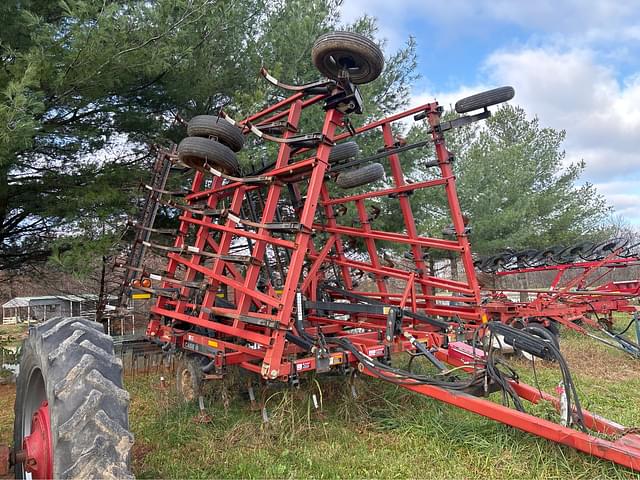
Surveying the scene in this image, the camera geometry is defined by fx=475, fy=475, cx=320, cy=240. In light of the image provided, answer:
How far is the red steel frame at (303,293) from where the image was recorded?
3.83m

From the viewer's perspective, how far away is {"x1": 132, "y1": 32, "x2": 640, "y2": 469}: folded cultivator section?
154 inches

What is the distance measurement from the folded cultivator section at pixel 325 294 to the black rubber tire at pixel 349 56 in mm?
10

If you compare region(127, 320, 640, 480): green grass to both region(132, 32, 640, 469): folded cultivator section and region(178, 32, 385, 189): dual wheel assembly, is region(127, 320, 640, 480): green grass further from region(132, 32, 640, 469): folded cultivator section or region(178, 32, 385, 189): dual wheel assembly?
region(178, 32, 385, 189): dual wheel assembly

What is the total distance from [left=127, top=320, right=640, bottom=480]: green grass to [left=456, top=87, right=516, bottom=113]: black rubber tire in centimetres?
329

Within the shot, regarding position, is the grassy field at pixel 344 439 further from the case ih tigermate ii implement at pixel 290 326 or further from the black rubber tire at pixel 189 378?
the case ih tigermate ii implement at pixel 290 326

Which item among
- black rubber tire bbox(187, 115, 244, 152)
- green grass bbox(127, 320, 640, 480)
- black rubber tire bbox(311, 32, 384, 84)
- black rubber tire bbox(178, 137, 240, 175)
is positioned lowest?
green grass bbox(127, 320, 640, 480)

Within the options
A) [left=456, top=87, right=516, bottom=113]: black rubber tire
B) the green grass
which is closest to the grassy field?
the green grass

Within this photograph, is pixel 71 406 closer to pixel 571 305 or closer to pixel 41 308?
pixel 571 305

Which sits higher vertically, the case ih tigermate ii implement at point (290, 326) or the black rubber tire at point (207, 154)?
the black rubber tire at point (207, 154)

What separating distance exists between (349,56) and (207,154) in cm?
170

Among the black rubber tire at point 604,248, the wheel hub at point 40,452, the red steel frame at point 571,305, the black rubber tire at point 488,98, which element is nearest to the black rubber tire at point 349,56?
the black rubber tire at point 488,98

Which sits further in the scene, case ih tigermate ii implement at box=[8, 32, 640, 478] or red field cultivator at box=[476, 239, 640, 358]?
red field cultivator at box=[476, 239, 640, 358]

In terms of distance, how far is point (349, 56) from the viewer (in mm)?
4215

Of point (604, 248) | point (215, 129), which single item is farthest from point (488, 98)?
point (604, 248)
